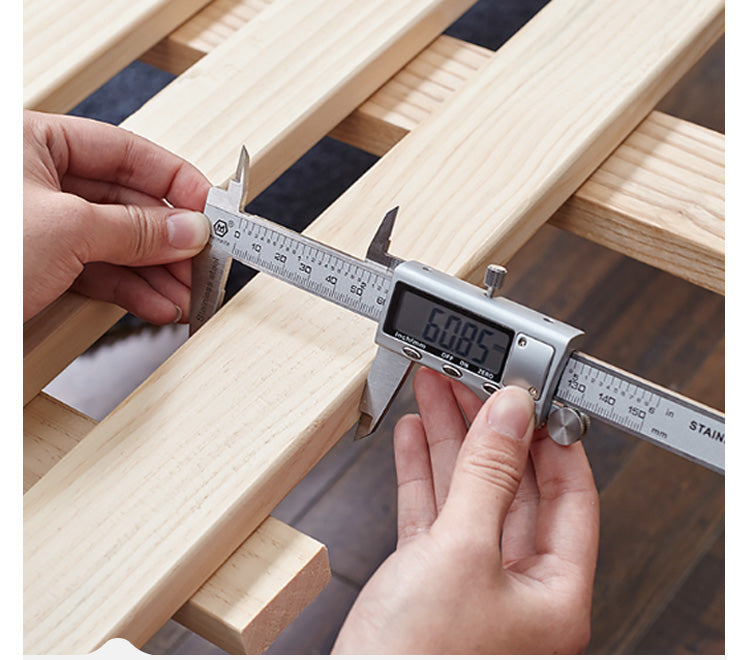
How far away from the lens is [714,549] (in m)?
1.92

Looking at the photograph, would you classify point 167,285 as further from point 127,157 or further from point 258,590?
point 258,590

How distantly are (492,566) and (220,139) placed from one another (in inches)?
24.1

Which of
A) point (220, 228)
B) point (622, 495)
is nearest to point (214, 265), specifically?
point (220, 228)

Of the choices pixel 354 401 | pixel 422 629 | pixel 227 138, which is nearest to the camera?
pixel 422 629

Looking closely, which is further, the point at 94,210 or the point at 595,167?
the point at 595,167

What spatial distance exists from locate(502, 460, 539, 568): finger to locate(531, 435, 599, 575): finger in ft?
0.11

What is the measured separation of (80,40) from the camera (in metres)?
1.20

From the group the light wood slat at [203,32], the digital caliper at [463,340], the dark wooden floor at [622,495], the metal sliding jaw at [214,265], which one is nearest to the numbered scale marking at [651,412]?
the digital caliper at [463,340]

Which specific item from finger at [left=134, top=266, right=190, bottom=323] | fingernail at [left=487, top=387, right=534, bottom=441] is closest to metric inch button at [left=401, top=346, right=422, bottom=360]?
fingernail at [left=487, top=387, right=534, bottom=441]

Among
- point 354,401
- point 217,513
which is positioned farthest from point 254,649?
point 354,401

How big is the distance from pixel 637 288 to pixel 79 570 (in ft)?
5.74

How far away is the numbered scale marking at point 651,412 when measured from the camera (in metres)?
0.87

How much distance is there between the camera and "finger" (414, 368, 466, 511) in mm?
1032

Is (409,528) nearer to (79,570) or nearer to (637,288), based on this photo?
(79,570)
